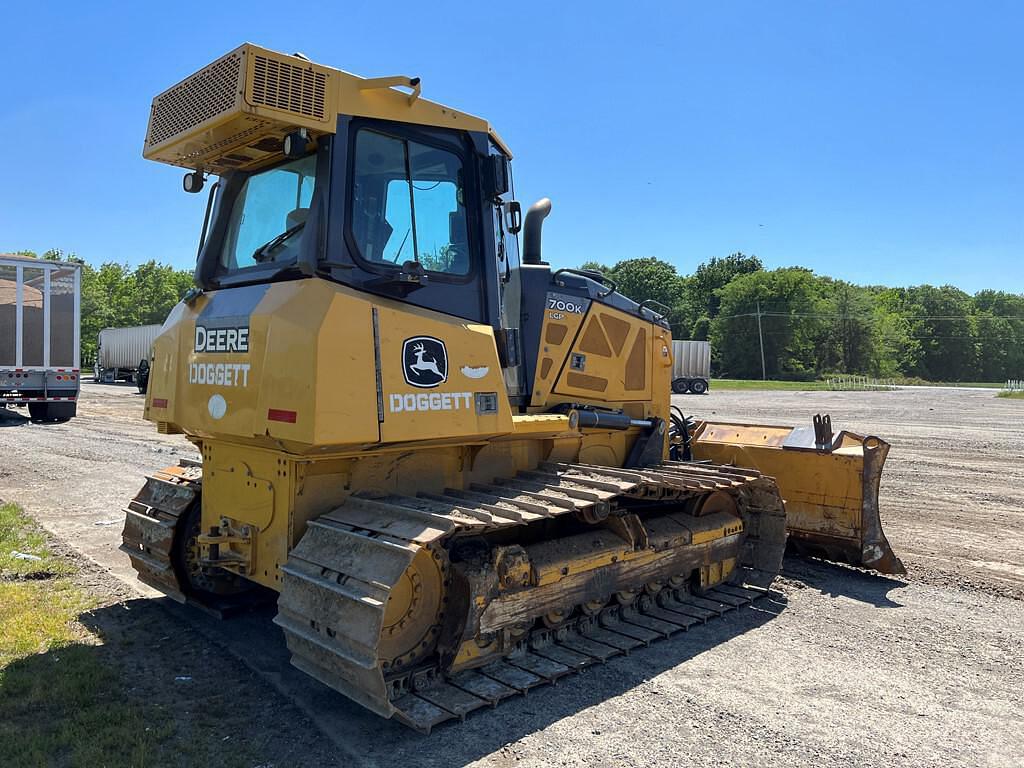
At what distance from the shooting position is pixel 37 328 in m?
17.3

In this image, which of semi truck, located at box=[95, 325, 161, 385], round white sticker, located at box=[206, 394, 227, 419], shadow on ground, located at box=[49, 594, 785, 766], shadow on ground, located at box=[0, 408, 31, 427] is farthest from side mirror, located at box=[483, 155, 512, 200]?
semi truck, located at box=[95, 325, 161, 385]

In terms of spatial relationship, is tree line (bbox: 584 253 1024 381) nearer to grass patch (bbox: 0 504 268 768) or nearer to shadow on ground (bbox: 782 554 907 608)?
shadow on ground (bbox: 782 554 907 608)

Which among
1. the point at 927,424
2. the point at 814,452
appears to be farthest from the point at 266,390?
the point at 927,424

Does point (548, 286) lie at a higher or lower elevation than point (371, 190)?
lower

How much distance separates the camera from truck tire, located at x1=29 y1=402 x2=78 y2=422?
748 inches

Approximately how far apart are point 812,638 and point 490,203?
3812mm

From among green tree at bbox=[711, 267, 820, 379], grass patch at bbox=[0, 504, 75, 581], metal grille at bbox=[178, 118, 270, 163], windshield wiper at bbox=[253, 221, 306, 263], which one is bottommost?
grass patch at bbox=[0, 504, 75, 581]

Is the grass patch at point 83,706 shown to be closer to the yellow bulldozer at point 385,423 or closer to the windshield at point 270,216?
the yellow bulldozer at point 385,423

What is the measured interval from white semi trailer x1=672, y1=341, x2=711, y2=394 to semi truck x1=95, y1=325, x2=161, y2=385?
2864 centimetres

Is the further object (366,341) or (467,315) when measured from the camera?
(467,315)

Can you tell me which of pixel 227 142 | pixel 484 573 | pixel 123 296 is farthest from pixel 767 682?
pixel 123 296

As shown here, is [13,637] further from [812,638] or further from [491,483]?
[812,638]

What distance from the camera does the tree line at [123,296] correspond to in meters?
57.6

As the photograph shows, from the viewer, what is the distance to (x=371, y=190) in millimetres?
4410
